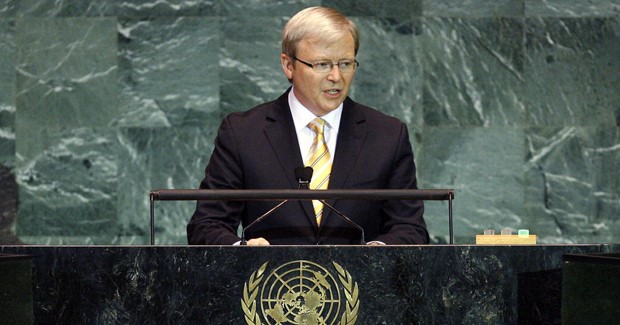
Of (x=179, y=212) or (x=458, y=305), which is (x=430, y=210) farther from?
(x=458, y=305)

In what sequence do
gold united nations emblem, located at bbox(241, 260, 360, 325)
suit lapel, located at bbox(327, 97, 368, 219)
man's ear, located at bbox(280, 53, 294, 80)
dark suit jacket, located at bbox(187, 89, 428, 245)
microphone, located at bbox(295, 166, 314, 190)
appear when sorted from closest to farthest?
gold united nations emblem, located at bbox(241, 260, 360, 325) → microphone, located at bbox(295, 166, 314, 190) → dark suit jacket, located at bbox(187, 89, 428, 245) → suit lapel, located at bbox(327, 97, 368, 219) → man's ear, located at bbox(280, 53, 294, 80)

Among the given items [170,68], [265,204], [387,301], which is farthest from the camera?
[170,68]

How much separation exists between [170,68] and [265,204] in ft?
8.81

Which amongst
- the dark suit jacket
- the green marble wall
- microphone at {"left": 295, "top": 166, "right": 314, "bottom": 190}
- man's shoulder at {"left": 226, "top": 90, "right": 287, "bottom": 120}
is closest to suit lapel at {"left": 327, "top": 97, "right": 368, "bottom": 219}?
the dark suit jacket

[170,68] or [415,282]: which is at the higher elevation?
[170,68]

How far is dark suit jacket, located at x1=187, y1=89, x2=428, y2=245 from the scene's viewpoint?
14.7ft

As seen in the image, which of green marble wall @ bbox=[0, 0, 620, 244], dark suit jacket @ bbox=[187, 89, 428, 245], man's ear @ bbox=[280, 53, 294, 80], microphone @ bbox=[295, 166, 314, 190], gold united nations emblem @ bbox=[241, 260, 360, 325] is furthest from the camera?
green marble wall @ bbox=[0, 0, 620, 244]

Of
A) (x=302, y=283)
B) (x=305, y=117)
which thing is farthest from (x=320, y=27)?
(x=302, y=283)

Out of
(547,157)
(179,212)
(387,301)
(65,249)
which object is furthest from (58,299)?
(547,157)

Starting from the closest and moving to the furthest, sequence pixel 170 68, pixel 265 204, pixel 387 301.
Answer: pixel 387 301 → pixel 265 204 → pixel 170 68

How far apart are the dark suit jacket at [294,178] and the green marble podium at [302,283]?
0.82 meters

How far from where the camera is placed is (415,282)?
3.52 m

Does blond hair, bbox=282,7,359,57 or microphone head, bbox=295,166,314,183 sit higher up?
blond hair, bbox=282,7,359,57

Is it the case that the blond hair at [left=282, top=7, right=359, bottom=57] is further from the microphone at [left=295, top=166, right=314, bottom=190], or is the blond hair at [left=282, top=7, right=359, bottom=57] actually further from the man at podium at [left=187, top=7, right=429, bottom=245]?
the microphone at [left=295, top=166, right=314, bottom=190]
